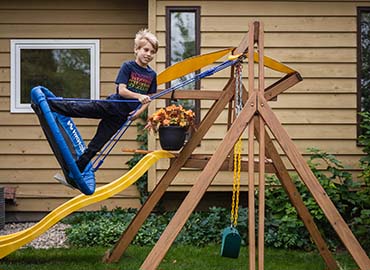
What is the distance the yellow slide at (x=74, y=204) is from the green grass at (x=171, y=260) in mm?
219

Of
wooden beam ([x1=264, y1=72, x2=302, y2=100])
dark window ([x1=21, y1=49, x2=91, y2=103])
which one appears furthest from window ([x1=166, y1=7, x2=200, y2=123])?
wooden beam ([x1=264, y1=72, x2=302, y2=100])

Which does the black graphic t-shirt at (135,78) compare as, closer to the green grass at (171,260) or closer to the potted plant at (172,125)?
the potted plant at (172,125)

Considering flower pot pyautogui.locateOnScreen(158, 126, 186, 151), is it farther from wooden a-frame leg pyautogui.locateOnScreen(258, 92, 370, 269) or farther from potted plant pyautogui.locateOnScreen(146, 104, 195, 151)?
wooden a-frame leg pyautogui.locateOnScreen(258, 92, 370, 269)

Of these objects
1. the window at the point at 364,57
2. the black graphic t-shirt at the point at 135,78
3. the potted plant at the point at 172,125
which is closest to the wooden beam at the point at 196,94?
the potted plant at the point at 172,125

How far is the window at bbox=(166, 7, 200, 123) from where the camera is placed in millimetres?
7152

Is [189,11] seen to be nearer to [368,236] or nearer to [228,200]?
[228,200]

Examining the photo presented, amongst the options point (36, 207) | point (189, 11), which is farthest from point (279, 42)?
point (36, 207)

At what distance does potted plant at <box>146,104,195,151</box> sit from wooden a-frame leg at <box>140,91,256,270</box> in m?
1.10

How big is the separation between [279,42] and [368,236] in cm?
250

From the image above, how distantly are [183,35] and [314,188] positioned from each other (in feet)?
11.3

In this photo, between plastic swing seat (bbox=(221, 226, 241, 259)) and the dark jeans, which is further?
plastic swing seat (bbox=(221, 226, 241, 259))

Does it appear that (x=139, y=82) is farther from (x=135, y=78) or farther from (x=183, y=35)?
(x=183, y=35)

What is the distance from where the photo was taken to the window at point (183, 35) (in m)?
7.15

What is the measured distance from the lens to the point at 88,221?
7328 millimetres
